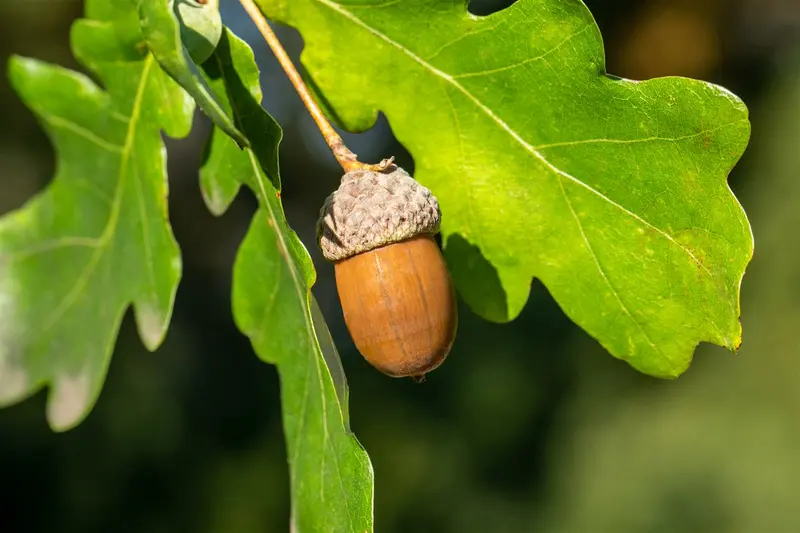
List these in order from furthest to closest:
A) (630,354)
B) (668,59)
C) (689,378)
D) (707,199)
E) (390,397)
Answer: (390,397), (689,378), (668,59), (630,354), (707,199)

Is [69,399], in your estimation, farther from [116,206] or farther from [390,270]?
[390,270]

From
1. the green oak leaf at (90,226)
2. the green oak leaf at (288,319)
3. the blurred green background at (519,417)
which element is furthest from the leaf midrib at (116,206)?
the blurred green background at (519,417)

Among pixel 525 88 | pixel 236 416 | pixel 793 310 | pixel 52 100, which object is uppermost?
pixel 52 100

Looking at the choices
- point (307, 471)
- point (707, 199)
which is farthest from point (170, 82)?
point (707, 199)

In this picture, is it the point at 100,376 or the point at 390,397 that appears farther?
the point at 390,397

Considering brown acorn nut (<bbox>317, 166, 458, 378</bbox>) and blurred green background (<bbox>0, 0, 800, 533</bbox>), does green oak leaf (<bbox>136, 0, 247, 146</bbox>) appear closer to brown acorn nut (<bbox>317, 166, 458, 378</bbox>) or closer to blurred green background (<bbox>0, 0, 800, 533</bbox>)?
brown acorn nut (<bbox>317, 166, 458, 378</bbox>)

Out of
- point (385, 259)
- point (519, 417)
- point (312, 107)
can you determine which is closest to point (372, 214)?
point (385, 259)

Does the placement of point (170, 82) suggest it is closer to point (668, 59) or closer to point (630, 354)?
point (630, 354)
